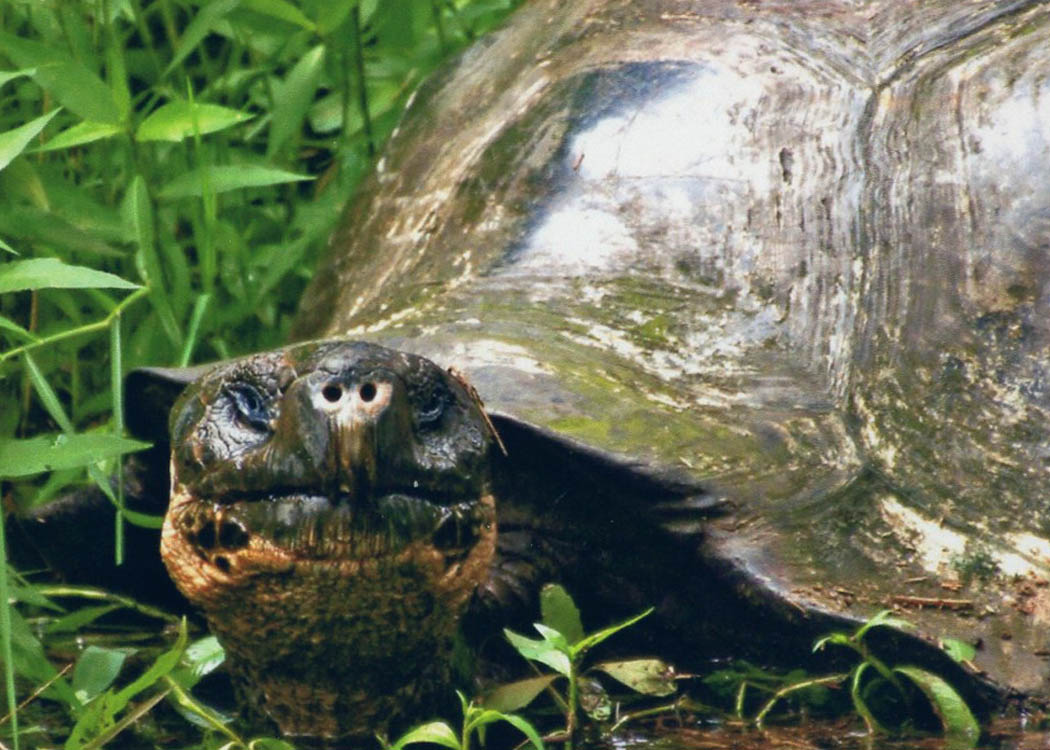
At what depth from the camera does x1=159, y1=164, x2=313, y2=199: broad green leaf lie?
2.96 meters

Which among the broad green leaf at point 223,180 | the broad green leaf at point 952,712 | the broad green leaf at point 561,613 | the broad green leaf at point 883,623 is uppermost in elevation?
the broad green leaf at point 223,180

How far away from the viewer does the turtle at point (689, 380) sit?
2.11m

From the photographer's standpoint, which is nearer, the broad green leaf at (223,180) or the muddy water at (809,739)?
the muddy water at (809,739)

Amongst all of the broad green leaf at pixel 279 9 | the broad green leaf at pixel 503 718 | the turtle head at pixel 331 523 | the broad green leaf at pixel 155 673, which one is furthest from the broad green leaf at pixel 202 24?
the broad green leaf at pixel 503 718

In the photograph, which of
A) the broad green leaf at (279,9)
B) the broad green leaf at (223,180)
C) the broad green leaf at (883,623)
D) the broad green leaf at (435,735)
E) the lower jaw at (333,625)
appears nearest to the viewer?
the broad green leaf at (435,735)

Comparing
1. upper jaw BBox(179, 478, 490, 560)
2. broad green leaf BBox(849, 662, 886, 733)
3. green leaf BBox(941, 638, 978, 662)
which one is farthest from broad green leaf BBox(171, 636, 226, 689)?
green leaf BBox(941, 638, 978, 662)

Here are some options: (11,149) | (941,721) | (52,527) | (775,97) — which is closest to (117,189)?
(52,527)

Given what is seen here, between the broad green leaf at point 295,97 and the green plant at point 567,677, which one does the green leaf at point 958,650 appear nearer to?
the green plant at point 567,677

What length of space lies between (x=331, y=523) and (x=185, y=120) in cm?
116

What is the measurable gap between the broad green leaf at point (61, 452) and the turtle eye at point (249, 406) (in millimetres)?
182

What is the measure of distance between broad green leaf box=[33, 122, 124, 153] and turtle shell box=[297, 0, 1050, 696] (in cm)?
53

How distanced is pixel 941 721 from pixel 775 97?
3.45ft

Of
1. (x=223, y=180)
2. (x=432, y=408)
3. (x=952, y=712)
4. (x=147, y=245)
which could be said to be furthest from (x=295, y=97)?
(x=952, y=712)

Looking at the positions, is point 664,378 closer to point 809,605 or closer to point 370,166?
point 809,605
